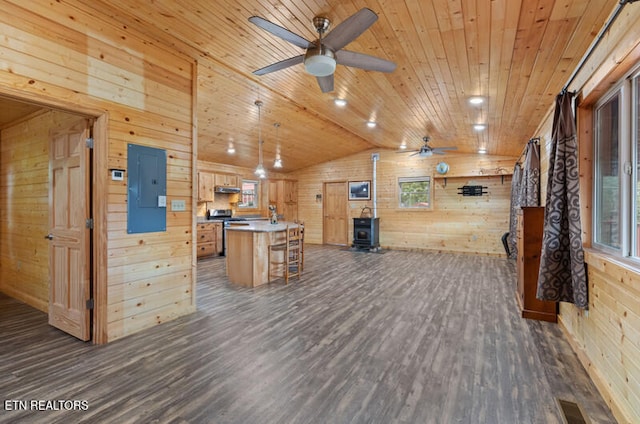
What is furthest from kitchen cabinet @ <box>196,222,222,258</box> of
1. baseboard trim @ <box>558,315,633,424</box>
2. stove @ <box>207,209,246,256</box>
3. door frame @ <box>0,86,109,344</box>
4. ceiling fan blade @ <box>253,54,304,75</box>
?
baseboard trim @ <box>558,315,633,424</box>

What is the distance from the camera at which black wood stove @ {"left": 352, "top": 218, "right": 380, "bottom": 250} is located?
8.22 meters

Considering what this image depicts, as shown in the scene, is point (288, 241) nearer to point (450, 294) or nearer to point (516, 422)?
point (450, 294)

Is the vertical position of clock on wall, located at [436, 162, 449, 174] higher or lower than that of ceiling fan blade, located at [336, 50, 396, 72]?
lower

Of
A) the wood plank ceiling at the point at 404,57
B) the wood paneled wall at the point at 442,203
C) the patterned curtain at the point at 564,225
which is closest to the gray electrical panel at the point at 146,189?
the wood plank ceiling at the point at 404,57

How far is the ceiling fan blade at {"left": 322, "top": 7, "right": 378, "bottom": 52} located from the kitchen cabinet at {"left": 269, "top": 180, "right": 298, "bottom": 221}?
7.39 meters

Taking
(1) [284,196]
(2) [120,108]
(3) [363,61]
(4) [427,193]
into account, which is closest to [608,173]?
(3) [363,61]

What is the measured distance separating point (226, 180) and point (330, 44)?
242 inches

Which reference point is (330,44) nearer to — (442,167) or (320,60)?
(320,60)

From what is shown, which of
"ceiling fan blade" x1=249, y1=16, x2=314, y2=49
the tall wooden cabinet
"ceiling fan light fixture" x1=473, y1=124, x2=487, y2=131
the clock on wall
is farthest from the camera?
the clock on wall

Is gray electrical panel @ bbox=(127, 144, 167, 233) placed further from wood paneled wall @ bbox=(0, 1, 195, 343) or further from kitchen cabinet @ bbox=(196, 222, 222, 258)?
kitchen cabinet @ bbox=(196, 222, 222, 258)

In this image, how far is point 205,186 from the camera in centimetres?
729

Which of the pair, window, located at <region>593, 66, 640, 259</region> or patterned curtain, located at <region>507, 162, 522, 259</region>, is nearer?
window, located at <region>593, 66, 640, 259</region>

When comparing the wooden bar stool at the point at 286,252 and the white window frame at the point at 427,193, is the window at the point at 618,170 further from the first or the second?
the white window frame at the point at 427,193

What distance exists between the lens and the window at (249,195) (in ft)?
28.4
